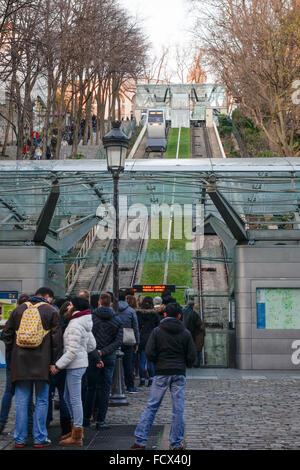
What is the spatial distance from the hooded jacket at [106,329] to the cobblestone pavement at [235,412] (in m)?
1.11

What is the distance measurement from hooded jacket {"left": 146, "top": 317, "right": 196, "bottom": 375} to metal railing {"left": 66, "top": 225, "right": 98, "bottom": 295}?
12.5m

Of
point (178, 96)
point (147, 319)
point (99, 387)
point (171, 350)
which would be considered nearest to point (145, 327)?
point (147, 319)

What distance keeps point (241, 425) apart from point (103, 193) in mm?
11141

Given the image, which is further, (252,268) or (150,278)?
(150,278)

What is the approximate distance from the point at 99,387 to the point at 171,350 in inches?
80.3

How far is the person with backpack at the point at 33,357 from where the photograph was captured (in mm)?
8758

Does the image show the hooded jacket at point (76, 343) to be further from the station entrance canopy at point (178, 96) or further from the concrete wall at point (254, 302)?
the station entrance canopy at point (178, 96)

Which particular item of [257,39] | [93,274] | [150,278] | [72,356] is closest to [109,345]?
[72,356]

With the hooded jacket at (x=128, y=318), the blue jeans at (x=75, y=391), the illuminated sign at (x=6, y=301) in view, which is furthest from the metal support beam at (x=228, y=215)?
the blue jeans at (x=75, y=391)

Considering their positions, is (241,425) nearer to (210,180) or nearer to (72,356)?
(72,356)

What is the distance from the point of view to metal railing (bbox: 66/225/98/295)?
21688mm

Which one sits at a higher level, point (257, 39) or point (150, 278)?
point (257, 39)

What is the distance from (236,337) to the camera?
61.3 feet

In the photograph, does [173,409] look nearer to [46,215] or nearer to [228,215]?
[228,215]
